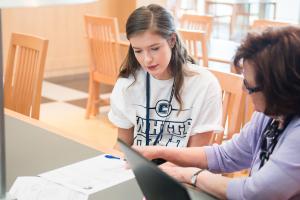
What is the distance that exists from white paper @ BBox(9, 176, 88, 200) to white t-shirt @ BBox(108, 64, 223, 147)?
50 centimetres

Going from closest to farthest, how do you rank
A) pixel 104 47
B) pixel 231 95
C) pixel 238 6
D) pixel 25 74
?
pixel 231 95 → pixel 25 74 → pixel 104 47 → pixel 238 6

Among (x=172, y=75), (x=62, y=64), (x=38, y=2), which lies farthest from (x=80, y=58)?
(x=38, y=2)

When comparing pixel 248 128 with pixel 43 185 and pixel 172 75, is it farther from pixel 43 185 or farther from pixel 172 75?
pixel 43 185

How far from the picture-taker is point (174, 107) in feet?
6.34

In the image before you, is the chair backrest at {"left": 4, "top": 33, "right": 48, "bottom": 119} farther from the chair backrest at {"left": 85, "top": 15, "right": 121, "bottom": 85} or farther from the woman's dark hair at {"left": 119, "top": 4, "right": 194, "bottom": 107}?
the chair backrest at {"left": 85, "top": 15, "right": 121, "bottom": 85}

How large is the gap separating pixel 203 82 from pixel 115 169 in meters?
0.50

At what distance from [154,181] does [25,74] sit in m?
1.66

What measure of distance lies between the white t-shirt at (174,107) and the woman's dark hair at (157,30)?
0.03 m

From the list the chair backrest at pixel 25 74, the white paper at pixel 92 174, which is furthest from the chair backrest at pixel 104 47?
the white paper at pixel 92 174

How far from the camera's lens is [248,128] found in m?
1.54

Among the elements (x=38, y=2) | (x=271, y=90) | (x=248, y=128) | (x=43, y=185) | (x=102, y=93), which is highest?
(x=38, y=2)

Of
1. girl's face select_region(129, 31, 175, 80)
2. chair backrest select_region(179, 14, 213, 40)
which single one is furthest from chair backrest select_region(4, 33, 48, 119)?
chair backrest select_region(179, 14, 213, 40)

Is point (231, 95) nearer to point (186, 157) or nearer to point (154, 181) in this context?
point (186, 157)

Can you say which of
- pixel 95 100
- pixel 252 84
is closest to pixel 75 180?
pixel 252 84
